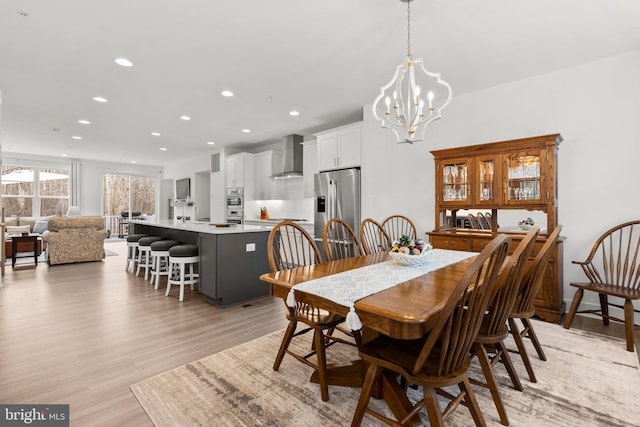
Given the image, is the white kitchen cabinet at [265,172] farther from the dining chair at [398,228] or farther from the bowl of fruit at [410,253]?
the bowl of fruit at [410,253]

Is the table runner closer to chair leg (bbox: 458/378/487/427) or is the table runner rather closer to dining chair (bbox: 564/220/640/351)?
chair leg (bbox: 458/378/487/427)

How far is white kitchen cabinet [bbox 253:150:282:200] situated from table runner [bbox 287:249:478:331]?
5.00m

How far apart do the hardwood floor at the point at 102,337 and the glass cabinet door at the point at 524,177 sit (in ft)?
9.32

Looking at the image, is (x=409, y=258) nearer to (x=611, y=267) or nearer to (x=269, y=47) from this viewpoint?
(x=269, y=47)

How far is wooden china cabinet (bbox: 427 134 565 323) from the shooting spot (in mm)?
3107

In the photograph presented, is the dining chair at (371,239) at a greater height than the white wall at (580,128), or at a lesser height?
lesser

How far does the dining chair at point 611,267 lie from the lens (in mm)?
2781

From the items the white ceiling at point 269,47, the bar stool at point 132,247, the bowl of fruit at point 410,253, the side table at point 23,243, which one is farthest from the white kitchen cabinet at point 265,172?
the bowl of fruit at point 410,253

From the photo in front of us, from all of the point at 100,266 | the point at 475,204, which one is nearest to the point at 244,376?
the point at 475,204

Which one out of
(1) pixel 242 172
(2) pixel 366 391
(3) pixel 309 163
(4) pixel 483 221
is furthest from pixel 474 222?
(1) pixel 242 172

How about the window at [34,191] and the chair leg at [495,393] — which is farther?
the window at [34,191]

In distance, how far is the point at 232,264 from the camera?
3686 millimetres

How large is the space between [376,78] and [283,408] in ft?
11.1

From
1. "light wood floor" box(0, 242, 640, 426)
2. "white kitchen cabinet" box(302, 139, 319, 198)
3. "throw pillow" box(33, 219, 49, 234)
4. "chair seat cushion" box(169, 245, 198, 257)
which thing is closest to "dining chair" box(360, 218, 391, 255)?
"light wood floor" box(0, 242, 640, 426)
